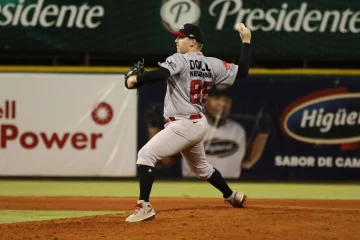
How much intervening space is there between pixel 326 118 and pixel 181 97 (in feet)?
18.5

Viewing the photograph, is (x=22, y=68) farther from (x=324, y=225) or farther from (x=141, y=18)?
(x=324, y=225)

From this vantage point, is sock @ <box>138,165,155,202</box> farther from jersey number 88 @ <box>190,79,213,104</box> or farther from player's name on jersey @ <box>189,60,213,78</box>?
player's name on jersey @ <box>189,60,213,78</box>

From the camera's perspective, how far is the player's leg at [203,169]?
7.52 meters

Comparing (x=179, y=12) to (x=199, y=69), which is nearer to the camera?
(x=199, y=69)

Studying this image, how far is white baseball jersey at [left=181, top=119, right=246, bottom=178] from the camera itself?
1218 cm

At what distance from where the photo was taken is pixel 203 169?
25.1ft

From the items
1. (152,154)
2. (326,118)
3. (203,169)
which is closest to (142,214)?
(152,154)

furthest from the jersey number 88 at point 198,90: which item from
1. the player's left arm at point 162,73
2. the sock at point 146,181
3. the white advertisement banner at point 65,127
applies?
the white advertisement banner at point 65,127

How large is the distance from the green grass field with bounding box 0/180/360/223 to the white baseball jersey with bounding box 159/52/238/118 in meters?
3.38

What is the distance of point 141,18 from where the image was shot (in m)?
12.1

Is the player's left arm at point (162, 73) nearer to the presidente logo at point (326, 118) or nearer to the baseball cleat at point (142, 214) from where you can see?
the baseball cleat at point (142, 214)

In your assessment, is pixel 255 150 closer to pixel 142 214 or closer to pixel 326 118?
pixel 326 118

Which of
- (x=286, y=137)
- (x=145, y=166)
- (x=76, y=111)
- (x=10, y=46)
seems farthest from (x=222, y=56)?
(x=145, y=166)

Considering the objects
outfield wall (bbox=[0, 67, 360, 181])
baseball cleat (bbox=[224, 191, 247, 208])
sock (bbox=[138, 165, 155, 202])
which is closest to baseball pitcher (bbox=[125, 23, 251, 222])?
sock (bbox=[138, 165, 155, 202])
